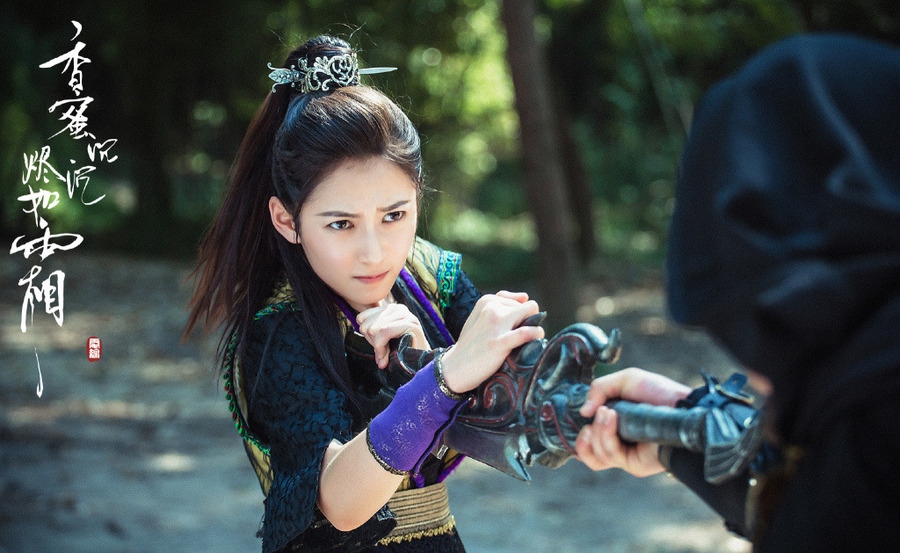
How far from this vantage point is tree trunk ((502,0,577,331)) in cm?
664

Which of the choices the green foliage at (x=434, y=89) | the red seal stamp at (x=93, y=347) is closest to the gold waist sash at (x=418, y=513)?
the red seal stamp at (x=93, y=347)

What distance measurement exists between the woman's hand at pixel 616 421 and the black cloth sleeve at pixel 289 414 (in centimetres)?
50

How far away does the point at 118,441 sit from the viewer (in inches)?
222

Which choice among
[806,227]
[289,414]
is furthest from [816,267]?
[289,414]

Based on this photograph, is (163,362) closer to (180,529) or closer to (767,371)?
(180,529)

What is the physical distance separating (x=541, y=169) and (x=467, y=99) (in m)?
5.74

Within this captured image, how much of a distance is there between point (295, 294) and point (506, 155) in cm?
1575

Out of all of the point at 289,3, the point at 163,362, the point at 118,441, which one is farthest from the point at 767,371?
the point at 289,3

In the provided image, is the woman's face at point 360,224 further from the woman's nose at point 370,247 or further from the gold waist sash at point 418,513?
the gold waist sash at point 418,513

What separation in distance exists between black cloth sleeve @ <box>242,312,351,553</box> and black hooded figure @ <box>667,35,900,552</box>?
75 centimetres

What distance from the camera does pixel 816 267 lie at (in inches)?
34.8

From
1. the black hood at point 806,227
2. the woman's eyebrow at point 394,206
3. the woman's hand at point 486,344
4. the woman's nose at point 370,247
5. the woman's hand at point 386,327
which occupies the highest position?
the black hood at point 806,227

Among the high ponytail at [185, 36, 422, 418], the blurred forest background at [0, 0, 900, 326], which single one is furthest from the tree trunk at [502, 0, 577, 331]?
the high ponytail at [185, 36, 422, 418]

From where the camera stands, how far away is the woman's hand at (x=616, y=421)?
1.18 m
